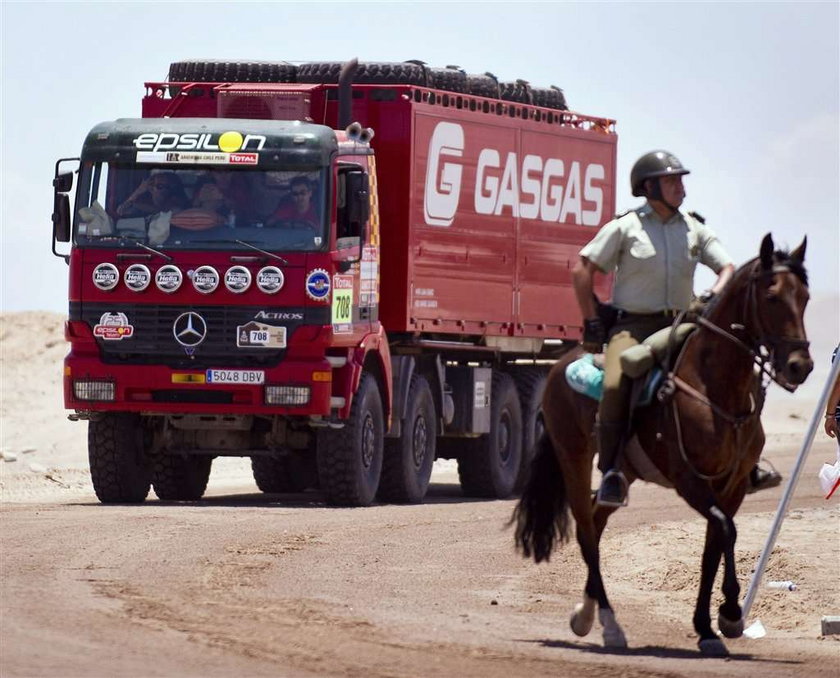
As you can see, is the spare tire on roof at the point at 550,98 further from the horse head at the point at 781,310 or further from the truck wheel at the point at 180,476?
the horse head at the point at 781,310

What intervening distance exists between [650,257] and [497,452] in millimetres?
14088

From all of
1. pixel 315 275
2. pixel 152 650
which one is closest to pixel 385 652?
pixel 152 650

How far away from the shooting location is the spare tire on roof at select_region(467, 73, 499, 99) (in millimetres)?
24578

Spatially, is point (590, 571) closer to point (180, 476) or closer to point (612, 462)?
point (612, 462)

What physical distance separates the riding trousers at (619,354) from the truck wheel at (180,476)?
11.0 m

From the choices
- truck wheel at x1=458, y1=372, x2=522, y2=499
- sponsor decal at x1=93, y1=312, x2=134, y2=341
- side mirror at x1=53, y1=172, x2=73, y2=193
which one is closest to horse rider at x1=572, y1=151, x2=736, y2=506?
sponsor decal at x1=93, y1=312, x2=134, y2=341

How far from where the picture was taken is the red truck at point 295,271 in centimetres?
2027

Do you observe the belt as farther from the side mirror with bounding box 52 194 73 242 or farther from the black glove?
the side mirror with bounding box 52 194 73 242

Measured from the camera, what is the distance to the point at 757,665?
1120 centimetres

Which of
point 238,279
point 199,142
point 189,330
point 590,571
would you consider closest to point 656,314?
point 590,571

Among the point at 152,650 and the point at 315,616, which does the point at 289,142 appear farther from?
the point at 152,650

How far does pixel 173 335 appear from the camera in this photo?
67.1ft

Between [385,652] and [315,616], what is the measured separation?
1480 mm

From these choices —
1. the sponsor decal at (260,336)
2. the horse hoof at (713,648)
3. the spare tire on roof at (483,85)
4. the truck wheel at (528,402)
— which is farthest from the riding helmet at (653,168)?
the truck wheel at (528,402)
